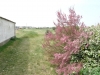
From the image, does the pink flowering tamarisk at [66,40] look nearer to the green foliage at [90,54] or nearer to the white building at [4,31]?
the green foliage at [90,54]

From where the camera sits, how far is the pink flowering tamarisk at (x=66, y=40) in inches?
205

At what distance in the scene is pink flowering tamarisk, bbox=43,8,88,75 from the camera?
520 centimetres

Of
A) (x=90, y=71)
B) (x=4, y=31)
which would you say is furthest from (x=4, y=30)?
(x=90, y=71)

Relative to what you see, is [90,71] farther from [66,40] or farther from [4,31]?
[4,31]

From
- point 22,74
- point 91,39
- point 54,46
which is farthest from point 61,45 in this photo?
point 22,74

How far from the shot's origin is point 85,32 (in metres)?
5.58

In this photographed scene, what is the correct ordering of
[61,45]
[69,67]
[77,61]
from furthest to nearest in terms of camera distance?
[61,45]
[77,61]
[69,67]

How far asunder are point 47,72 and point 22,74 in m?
1.00

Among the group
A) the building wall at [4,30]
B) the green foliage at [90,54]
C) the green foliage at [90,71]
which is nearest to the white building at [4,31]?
the building wall at [4,30]

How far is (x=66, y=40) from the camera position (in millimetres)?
5652

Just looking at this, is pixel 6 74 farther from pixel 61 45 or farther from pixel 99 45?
pixel 99 45

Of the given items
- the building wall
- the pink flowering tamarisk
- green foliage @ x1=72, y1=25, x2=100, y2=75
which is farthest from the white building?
green foliage @ x1=72, y1=25, x2=100, y2=75

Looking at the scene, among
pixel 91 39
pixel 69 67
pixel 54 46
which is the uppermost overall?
pixel 91 39

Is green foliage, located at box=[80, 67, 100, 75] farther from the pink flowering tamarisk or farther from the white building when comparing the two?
the white building
